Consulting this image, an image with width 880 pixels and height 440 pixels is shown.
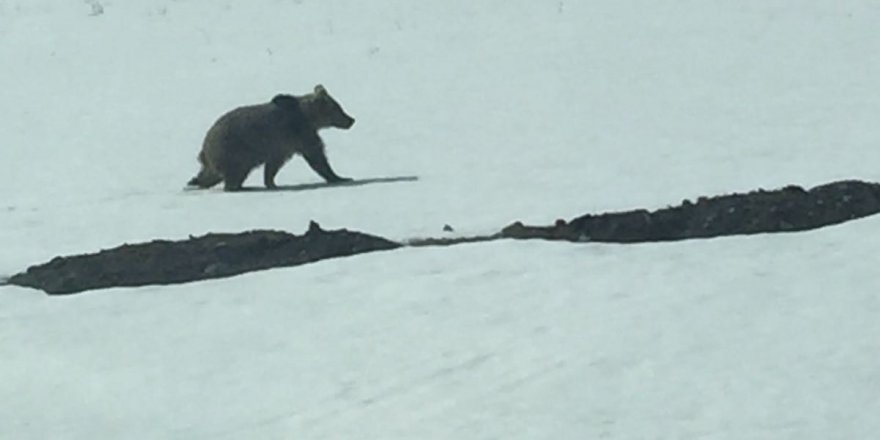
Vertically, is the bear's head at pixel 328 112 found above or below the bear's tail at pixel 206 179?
above

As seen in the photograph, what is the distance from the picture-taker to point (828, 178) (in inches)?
584

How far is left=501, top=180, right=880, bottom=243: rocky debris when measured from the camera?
40.8 ft

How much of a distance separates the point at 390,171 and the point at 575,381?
903cm

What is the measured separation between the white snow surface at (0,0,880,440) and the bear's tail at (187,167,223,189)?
1.62 feet

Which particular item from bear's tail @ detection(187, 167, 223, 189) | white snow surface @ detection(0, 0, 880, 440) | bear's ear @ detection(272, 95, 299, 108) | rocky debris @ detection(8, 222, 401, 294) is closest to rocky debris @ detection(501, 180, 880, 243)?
white snow surface @ detection(0, 0, 880, 440)

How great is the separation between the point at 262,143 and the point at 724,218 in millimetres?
5640

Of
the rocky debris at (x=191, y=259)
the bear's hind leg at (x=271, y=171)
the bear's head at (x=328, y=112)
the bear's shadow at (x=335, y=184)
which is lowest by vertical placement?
the rocky debris at (x=191, y=259)

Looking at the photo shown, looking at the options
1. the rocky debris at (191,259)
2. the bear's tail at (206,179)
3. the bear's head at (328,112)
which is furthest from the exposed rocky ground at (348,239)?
the bear's head at (328,112)

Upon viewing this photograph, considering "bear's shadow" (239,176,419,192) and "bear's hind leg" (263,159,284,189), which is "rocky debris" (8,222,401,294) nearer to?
"bear's shadow" (239,176,419,192)

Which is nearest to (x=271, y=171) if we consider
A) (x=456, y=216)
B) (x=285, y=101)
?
(x=285, y=101)

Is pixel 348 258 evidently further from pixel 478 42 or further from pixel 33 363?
pixel 478 42

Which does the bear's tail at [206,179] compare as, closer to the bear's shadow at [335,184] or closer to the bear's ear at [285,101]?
the bear's shadow at [335,184]

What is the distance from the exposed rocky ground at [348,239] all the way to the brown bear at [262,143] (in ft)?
11.8

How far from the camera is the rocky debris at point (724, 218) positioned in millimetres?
12445
